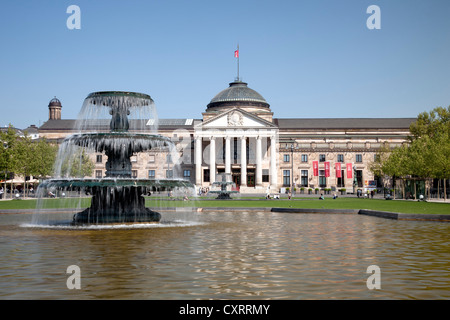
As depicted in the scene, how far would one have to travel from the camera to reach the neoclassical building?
91.8 metres

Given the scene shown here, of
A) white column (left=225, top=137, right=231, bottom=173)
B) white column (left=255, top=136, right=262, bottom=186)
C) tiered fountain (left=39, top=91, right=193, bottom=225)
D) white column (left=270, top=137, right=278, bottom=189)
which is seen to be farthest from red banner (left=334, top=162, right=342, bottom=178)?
tiered fountain (left=39, top=91, right=193, bottom=225)

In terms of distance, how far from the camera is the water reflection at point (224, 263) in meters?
7.63

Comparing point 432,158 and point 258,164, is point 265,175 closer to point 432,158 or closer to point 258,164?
point 258,164

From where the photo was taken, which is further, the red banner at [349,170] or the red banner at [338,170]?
the red banner at [349,170]

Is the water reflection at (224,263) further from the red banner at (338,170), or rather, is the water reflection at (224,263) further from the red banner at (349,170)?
the red banner at (349,170)

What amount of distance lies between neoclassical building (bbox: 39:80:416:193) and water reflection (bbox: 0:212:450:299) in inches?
2691

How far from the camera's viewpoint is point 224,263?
410 inches

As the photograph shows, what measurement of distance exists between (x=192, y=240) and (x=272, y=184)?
77105 millimetres

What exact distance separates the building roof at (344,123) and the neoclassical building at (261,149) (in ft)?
0.74

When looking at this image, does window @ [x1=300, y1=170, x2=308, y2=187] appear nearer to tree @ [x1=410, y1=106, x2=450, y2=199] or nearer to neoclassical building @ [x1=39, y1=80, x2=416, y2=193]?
neoclassical building @ [x1=39, y1=80, x2=416, y2=193]

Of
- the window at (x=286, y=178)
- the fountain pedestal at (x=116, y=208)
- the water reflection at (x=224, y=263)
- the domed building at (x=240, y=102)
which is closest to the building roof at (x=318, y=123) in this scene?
the domed building at (x=240, y=102)
